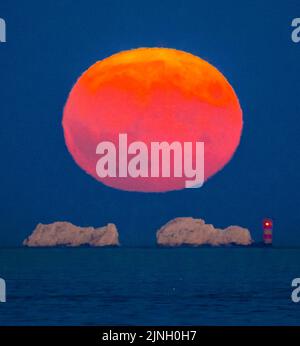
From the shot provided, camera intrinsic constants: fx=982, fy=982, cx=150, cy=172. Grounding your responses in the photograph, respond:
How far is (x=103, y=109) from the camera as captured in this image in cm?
2675

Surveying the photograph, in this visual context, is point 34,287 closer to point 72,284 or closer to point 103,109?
point 72,284

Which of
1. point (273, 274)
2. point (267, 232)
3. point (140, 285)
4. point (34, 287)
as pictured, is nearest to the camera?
point (267, 232)

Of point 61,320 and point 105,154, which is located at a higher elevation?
point 105,154

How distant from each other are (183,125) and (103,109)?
2230mm

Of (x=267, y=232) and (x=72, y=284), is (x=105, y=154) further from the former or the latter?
(x=72, y=284)

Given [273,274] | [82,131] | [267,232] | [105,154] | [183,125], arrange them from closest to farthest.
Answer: [105,154] < [82,131] < [183,125] < [267,232] < [273,274]

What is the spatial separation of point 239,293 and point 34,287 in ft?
25.1
